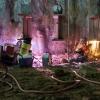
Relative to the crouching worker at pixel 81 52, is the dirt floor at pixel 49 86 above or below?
below

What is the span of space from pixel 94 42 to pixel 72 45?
1.00 meters

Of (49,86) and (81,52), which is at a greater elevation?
(81,52)

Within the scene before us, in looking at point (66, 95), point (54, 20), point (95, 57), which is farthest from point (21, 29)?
point (66, 95)

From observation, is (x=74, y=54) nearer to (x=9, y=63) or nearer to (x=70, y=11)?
(x=70, y=11)

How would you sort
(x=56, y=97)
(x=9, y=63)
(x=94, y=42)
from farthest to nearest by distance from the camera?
(x=94, y=42)
(x=9, y=63)
(x=56, y=97)

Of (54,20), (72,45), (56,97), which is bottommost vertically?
(56,97)

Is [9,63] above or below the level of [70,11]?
below

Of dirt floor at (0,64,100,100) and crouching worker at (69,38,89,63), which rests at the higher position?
crouching worker at (69,38,89,63)

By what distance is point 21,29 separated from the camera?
1354 centimetres

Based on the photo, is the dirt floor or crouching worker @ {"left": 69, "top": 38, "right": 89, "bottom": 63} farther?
crouching worker @ {"left": 69, "top": 38, "right": 89, "bottom": 63}

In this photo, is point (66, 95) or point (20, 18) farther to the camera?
point (20, 18)

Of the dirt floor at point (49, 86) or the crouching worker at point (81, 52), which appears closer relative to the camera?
the dirt floor at point (49, 86)

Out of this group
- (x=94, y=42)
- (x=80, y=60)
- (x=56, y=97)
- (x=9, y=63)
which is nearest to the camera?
(x=56, y=97)

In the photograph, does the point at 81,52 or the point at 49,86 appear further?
the point at 81,52
